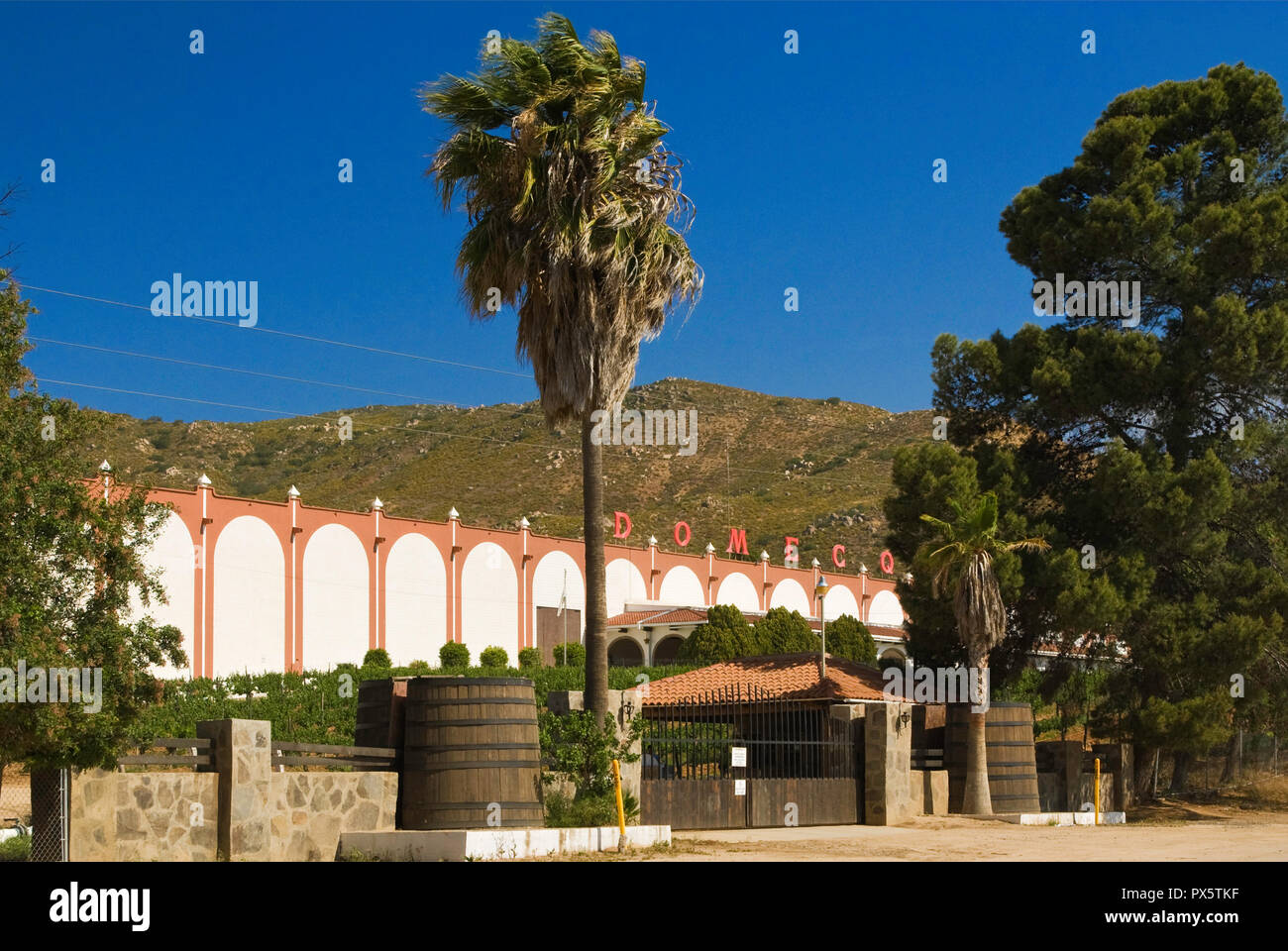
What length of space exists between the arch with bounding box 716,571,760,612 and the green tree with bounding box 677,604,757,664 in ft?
49.4

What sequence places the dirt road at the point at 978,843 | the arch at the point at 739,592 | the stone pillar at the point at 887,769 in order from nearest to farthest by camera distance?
the dirt road at the point at 978,843
the stone pillar at the point at 887,769
the arch at the point at 739,592

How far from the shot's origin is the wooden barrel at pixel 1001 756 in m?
28.5

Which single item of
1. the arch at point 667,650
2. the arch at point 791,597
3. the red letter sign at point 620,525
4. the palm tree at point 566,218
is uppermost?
the palm tree at point 566,218

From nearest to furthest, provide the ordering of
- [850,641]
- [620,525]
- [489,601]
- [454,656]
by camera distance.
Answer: [454,656] < [850,641] < [489,601] < [620,525]

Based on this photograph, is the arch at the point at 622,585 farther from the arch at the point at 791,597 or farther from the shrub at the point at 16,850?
the shrub at the point at 16,850

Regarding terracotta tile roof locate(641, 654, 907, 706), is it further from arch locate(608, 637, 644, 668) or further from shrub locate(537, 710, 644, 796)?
arch locate(608, 637, 644, 668)

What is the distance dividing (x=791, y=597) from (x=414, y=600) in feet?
75.6

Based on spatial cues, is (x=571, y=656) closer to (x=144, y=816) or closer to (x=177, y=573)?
(x=177, y=573)

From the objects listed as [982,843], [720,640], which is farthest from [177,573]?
[982,843]

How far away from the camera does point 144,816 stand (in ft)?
47.4

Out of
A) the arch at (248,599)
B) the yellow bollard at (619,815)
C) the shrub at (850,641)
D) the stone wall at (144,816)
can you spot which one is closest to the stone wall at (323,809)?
the stone wall at (144,816)

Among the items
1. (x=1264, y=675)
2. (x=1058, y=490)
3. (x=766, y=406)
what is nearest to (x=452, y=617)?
(x=1058, y=490)

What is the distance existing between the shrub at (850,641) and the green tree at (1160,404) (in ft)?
54.0
